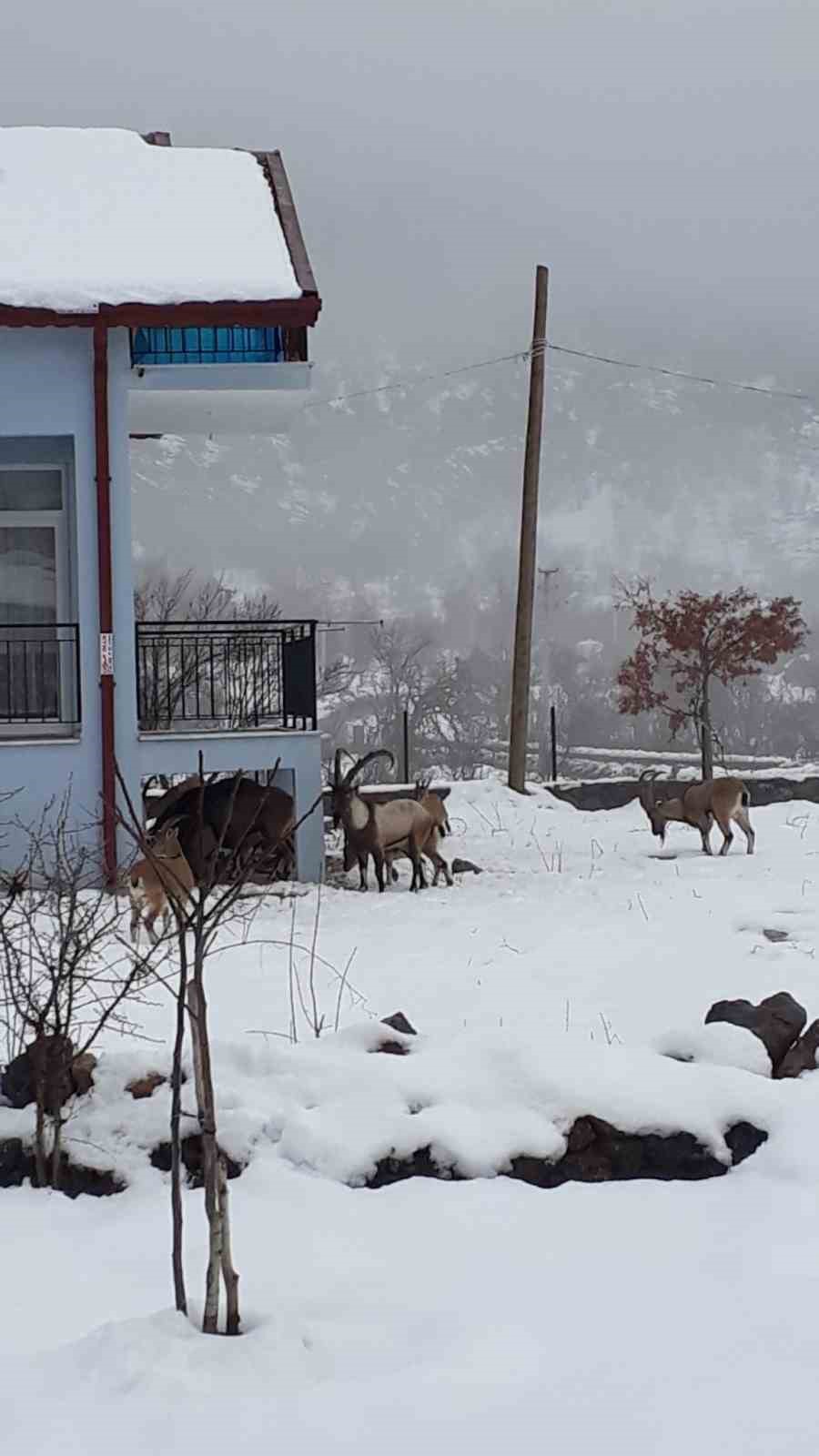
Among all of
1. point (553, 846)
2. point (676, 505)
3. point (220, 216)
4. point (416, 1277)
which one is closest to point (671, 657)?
point (553, 846)

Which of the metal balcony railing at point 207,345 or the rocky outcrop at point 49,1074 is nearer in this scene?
the rocky outcrop at point 49,1074

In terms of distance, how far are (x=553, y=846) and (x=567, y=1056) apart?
30.1 ft

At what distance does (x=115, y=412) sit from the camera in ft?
38.8

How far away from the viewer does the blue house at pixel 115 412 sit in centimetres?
1166

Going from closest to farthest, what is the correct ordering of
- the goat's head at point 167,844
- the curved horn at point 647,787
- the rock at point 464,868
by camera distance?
the goat's head at point 167,844 < the rock at point 464,868 < the curved horn at point 647,787

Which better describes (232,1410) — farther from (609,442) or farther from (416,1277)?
(609,442)

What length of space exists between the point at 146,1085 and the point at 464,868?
7641 millimetres

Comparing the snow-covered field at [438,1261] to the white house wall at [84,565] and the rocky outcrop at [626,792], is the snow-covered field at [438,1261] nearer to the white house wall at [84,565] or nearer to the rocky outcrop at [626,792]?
the white house wall at [84,565]

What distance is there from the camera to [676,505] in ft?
506

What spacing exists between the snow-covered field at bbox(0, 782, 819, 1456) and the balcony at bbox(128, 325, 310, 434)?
20.6ft

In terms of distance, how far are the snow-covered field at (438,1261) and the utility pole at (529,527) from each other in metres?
11.7

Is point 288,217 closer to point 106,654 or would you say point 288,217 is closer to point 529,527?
point 106,654

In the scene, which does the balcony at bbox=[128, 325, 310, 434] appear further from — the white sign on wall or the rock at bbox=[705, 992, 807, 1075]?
the rock at bbox=[705, 992, 807, 1075]

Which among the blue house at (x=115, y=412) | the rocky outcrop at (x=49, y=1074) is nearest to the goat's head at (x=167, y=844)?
the blue house at (x=115, y=412)
